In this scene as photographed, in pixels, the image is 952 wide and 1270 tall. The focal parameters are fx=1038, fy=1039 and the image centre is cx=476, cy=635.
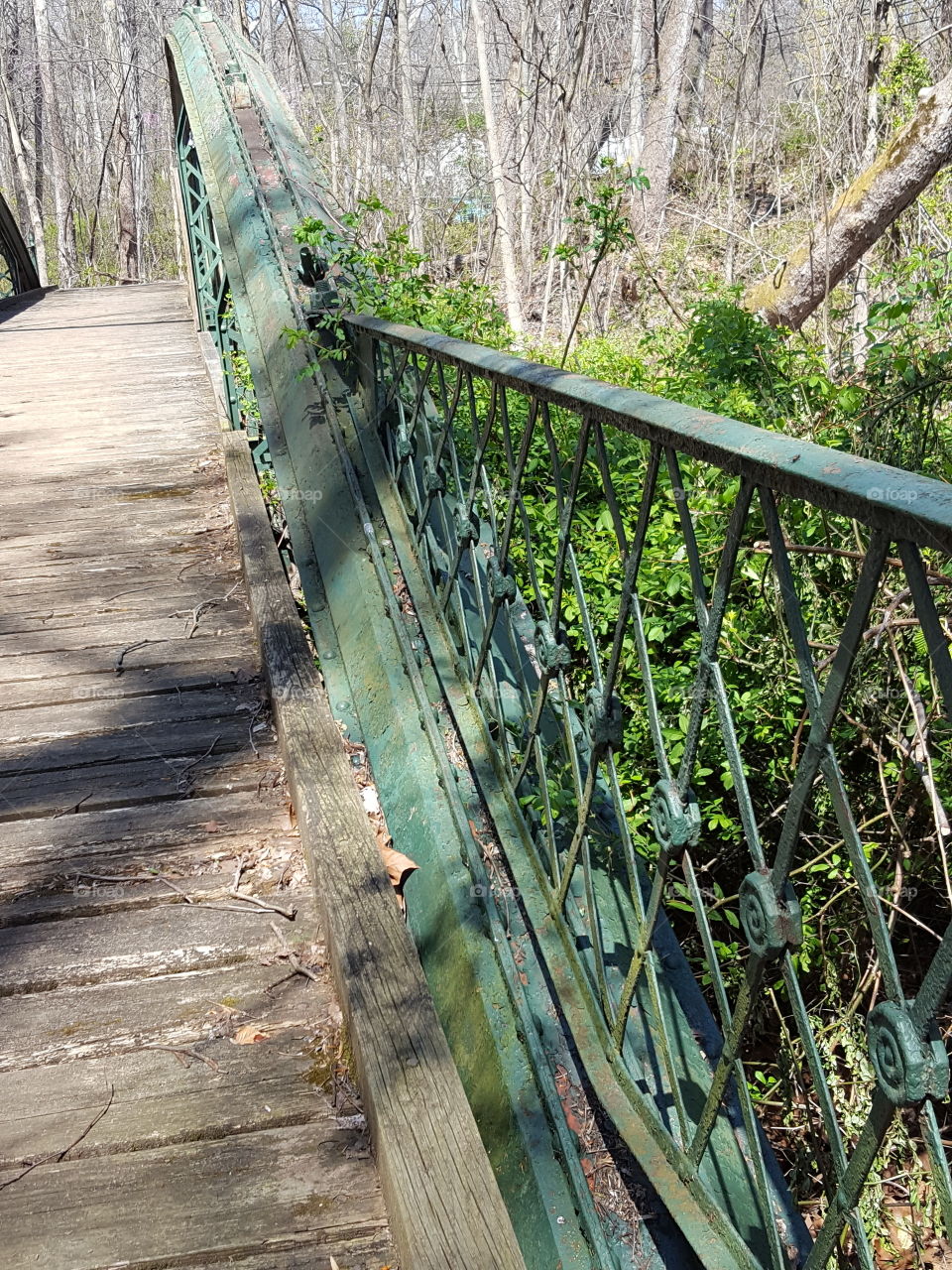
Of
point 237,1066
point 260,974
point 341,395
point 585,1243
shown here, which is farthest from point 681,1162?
point 341,395

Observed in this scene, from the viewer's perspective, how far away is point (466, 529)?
2.46 m

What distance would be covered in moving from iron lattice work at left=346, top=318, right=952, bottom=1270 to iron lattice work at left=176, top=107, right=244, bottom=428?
196cm

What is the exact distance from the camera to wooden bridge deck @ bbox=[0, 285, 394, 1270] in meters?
1.62

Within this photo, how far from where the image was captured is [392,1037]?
1678mm

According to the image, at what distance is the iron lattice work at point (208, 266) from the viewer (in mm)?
6109

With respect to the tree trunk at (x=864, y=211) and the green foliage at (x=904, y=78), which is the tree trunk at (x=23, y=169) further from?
the green foliage at (x=904, y=78)

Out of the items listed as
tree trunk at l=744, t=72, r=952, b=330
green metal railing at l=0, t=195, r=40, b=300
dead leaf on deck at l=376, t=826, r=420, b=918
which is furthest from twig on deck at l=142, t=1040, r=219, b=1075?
→ green metal railing at l=0, t=195, r=40, b=300

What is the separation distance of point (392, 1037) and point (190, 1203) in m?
0.39

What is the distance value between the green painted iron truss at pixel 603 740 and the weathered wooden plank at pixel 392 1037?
8.4 inches

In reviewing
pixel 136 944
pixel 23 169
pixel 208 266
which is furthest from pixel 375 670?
pixel 23 169

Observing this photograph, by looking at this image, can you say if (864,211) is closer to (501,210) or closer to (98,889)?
(501,210)

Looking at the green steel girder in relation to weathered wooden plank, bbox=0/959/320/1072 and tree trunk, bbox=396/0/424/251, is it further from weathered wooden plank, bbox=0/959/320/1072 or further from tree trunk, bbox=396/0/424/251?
tree trunk, bbox=396/0/424/251

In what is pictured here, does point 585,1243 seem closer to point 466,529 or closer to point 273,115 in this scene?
point 466,529

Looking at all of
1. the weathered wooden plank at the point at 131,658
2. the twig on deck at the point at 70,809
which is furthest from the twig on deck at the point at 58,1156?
the weathered wooden plank at the point at 131,658
